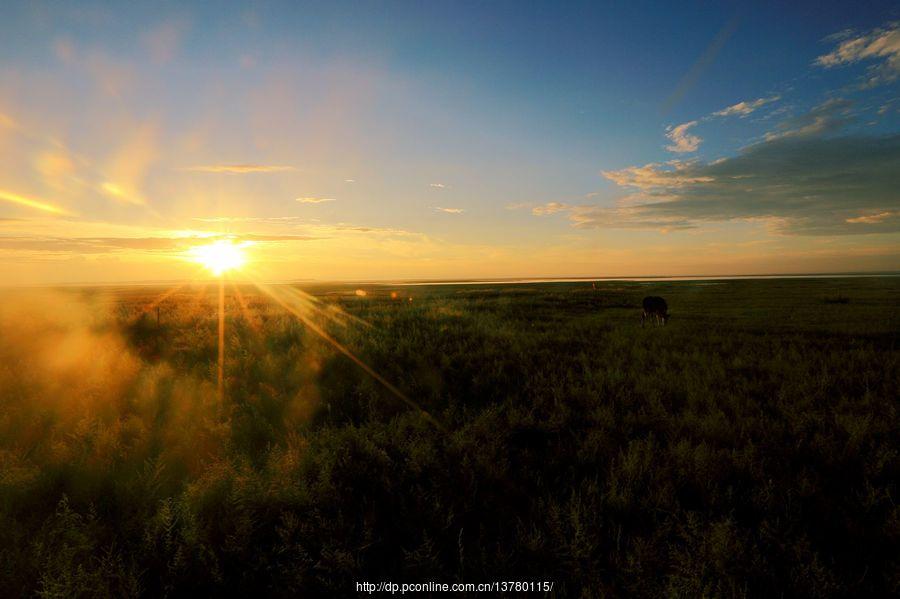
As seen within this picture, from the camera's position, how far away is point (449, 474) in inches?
213

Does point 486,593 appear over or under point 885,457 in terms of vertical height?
under

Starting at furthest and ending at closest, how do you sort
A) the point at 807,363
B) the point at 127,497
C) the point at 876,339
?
the point at 876,339 < the point at 807,363 < the point at 127,497

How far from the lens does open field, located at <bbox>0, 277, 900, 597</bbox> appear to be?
3.86 meters

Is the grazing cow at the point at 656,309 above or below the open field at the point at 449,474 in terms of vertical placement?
above

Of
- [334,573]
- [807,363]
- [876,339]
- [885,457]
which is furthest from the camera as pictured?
[876,339]

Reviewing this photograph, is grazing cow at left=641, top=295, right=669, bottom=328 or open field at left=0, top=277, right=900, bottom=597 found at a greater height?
grazing cow at left=641, top=295, right=669, bottom=328

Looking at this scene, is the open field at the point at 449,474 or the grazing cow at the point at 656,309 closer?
the open field at the point at 449,474

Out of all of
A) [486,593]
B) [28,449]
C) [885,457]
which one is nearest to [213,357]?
[28,449]

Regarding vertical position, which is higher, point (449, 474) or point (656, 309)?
point (656, 309)

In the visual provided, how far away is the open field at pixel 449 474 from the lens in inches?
152

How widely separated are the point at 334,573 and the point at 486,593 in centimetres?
135

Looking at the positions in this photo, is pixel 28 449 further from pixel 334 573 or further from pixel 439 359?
pixel 439 359

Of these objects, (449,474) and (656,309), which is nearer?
(449,474)

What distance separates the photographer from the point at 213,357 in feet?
40.2
